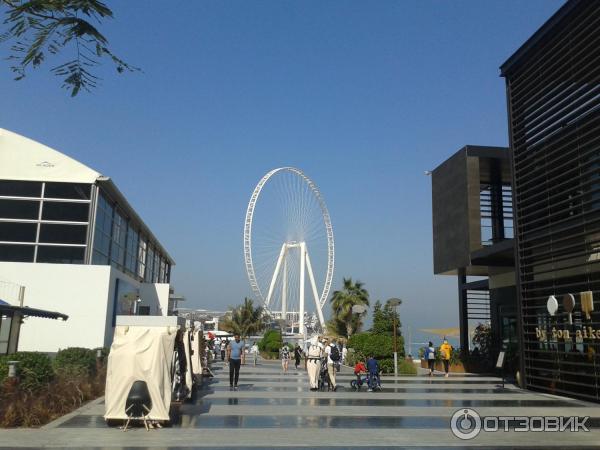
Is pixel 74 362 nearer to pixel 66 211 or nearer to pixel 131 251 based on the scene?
pixel 66 211

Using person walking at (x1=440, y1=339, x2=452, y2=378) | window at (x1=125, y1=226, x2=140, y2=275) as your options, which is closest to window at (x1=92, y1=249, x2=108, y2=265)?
window at (x1=125, y1=226, x2=140, y2=275)

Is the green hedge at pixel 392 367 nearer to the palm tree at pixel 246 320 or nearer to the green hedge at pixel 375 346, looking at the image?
the green hedge at pixel 375 346

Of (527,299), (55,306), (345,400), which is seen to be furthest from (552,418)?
(55,306)

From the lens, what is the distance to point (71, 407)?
12.4 meters

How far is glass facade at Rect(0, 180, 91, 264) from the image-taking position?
90.6ft

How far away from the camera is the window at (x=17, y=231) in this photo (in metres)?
27.6

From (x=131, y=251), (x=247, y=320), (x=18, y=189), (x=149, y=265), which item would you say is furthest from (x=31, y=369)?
(x=247, y=320)

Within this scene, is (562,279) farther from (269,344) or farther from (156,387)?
(269,344)

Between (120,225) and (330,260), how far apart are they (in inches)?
1229

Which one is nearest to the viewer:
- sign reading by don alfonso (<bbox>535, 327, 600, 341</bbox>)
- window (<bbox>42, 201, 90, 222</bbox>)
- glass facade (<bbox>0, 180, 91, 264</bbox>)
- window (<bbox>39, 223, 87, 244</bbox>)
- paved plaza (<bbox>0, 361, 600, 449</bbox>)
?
paved plaza (<bbox>0, 361, 600, 449</bbox>)

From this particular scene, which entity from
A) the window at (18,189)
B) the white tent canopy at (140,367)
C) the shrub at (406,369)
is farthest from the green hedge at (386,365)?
the window at (18,189)

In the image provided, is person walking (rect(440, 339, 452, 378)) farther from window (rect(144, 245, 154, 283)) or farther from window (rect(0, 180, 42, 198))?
window (rect(144, 245, 154, 283))

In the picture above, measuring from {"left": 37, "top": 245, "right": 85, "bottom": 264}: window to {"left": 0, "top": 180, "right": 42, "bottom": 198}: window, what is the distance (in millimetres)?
2807

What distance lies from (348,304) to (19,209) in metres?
33.3
